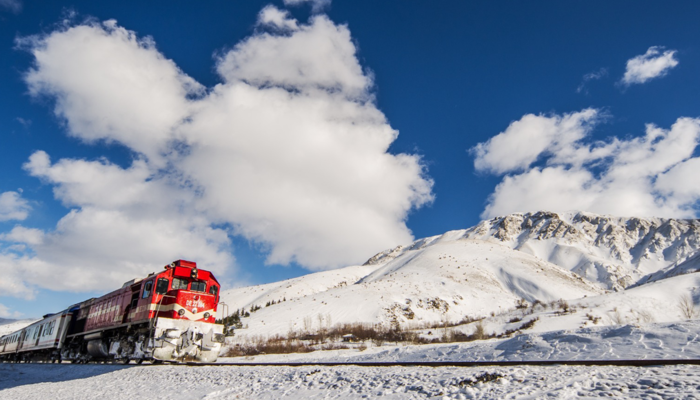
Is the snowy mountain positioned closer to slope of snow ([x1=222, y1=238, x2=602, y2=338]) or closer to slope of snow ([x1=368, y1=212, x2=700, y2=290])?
slope of snow ([x1=222, y1=238, x2=602, y2=338])

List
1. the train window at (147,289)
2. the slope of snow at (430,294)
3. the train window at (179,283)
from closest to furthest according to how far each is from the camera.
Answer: the train window at (147,289)
the train window at (179,283)
the slope of snow at (430,294)

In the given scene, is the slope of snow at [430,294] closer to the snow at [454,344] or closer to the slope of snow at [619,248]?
the snow at [454,344]

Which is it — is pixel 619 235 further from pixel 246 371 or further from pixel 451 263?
pixel 246 371

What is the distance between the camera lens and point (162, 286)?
16.3 meters

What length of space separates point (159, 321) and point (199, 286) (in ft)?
8.43

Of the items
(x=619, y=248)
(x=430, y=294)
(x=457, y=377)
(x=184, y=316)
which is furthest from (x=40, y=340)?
(x=619, y=248)

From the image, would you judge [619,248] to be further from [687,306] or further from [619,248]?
[687,306]

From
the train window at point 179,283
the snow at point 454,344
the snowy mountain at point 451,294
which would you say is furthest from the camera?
the snowy mountain at point 451,294

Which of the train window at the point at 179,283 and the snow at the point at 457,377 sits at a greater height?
the train window at the point at 179,283

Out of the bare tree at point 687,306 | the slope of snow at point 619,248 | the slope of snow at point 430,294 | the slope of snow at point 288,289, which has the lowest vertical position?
the bare tree at point 687,306

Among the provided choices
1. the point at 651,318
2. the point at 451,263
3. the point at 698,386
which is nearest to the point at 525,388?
the point at 698,386

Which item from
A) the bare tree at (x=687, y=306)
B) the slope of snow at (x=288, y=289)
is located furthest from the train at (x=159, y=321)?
the slope of snow at (x=288, y=289)

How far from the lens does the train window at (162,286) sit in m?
16.2

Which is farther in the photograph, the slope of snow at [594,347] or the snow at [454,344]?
the slope of snow at [594,347]
